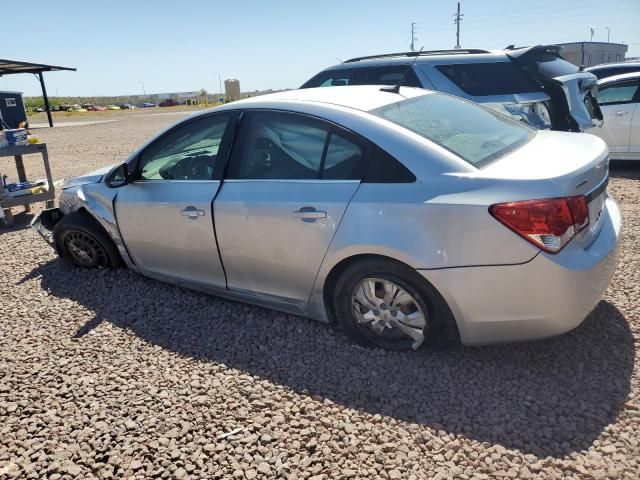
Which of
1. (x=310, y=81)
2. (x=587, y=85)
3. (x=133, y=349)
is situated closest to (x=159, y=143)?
(x=133, y=349)

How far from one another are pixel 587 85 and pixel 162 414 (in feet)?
21.0

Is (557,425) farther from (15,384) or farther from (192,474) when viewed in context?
(15,384)

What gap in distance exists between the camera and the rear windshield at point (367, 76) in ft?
22.0

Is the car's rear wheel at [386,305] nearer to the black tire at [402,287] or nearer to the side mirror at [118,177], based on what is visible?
the black tire at [402,287]

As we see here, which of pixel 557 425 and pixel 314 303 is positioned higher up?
pixel 314 303

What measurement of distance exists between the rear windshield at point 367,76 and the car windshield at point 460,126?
311 centimetres

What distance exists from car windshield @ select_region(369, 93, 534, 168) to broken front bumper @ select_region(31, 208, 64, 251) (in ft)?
11.9

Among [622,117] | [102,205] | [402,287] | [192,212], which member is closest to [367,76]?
[622,117]

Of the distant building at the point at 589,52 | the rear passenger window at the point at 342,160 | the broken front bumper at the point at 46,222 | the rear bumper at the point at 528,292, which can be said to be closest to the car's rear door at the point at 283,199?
the rear passenger window at the point at 342,160

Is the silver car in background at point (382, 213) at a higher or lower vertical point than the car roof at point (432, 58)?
lower


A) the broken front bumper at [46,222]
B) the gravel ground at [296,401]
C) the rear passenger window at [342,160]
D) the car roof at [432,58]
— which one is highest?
the car roof at [432,58]

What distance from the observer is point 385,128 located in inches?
117

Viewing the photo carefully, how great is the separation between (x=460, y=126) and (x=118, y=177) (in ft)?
9.06

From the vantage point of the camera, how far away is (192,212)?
11.9 ft
